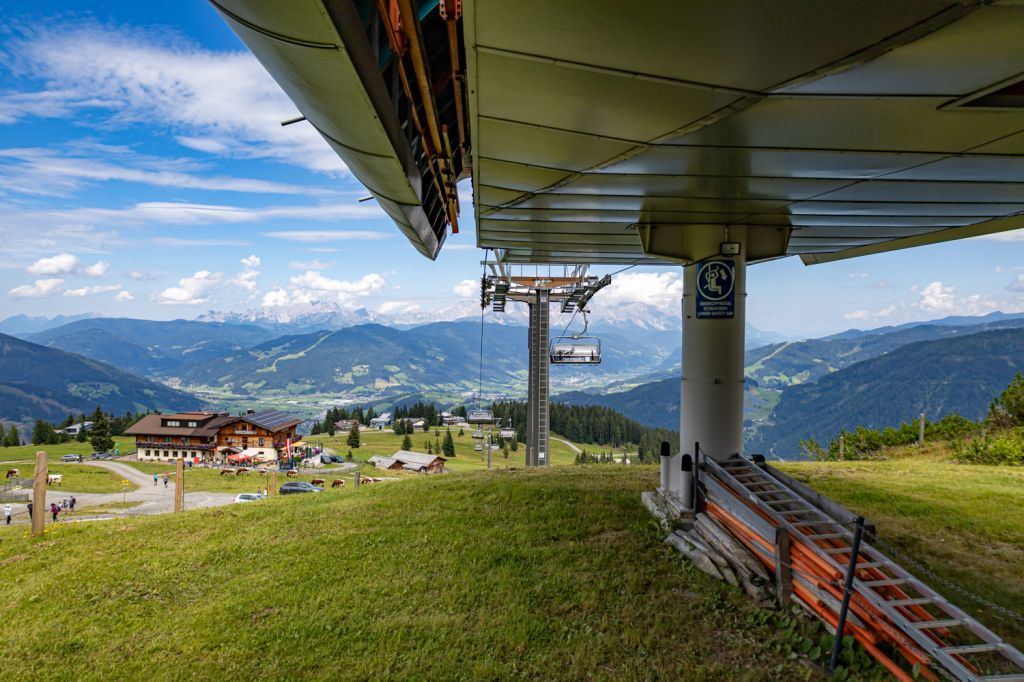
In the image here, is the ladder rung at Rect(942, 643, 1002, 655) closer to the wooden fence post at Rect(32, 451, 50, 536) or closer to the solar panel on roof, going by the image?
the wooden fence post at Rect(32, 451, 50, 536)

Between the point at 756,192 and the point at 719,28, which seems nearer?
the point at 719,28

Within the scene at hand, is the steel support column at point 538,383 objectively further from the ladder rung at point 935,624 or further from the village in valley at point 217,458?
the ladder rung at point 935,624

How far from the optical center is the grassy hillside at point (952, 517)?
264 inches

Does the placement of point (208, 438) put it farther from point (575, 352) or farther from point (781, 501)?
point (781, 501)

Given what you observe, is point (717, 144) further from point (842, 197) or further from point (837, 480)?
point (837, 480)

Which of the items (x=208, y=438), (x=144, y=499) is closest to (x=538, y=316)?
(x=144, y=499)

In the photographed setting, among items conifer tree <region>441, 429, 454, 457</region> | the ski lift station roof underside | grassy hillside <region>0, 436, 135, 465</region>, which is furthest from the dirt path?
conifer tree <region>441, 429, 454, 457</region>

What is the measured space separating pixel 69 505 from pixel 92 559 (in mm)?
38529

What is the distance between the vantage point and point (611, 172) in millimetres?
5629

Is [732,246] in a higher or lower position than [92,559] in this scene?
higher

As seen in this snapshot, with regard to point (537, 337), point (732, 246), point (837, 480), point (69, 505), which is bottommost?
point (69, 505)

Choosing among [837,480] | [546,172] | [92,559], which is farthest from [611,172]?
[837,480]

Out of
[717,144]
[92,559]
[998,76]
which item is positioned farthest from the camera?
[92,559]

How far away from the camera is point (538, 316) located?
23391 mm
